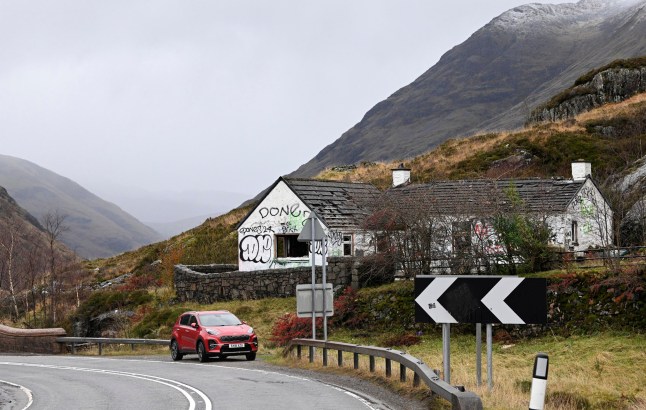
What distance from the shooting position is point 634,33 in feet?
609

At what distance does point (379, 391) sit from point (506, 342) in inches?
543

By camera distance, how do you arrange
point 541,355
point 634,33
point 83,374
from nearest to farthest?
1. point 541,355
2. point 83,374
3. point 634,33

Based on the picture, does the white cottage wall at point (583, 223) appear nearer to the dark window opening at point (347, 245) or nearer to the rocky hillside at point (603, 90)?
the dark window opening at point (347, 245)

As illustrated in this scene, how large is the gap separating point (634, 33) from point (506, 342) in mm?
170829

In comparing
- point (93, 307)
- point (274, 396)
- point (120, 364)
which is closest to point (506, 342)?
point (120, 364)

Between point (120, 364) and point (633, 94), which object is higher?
point (633, 94)

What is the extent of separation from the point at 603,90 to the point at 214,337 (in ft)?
228

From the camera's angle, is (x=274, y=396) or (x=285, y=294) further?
(x=285, y=294)

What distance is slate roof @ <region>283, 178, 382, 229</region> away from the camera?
45719 millimetres

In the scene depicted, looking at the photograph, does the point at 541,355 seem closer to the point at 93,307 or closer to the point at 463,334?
the point at 463,334

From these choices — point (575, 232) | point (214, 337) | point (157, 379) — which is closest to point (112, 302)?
point (214, 337)

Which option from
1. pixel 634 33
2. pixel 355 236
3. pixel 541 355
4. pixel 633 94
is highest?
pixel 634 33

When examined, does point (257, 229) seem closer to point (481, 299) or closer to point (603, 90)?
point (481, 299)

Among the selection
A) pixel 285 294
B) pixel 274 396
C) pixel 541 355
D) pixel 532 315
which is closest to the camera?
pixel 541 355
